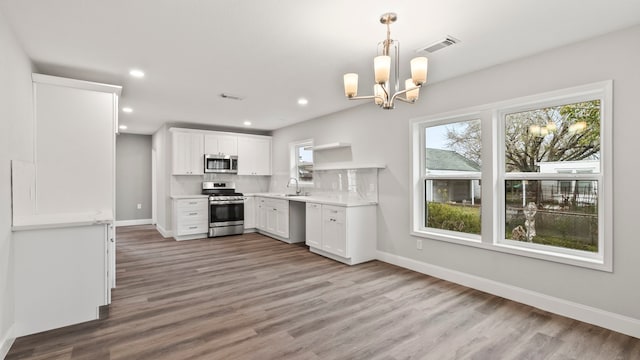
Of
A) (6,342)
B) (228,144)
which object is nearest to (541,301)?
(6,342)

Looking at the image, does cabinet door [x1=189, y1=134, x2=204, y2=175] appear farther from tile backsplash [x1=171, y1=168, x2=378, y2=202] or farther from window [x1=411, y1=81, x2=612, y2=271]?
window [x1=411, y1=81, x2=612, y2=271]

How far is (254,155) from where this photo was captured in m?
7.46

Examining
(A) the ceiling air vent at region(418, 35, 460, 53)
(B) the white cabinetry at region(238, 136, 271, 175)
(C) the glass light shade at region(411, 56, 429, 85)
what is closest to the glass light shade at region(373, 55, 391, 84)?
(C) the glass light shade at region(411, 56, 429, 85)

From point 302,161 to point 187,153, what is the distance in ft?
7.87

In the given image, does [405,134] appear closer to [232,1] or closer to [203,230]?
[232,1]

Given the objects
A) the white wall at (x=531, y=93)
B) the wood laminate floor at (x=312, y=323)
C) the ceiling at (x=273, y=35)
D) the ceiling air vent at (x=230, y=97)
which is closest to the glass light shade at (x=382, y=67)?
the ceiling at (x=273, y=35)

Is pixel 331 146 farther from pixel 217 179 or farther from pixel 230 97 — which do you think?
pixel 217 179

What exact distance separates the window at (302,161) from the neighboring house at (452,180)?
275 centimetres

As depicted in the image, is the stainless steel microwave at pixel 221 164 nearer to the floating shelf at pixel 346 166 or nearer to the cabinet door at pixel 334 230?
the floating shelf at pixel 346 166

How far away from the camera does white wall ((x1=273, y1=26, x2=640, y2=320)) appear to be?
2.53 meters

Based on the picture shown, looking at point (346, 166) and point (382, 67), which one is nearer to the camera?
point (382, 67)

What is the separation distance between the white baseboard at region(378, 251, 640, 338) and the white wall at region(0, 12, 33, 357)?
399 cm

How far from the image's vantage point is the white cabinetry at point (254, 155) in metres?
7.29

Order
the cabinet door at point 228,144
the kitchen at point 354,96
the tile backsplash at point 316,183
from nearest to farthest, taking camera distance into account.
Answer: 1. the kitchen at point 354,96
2. the tile backsplash at point 316,183
3. the cabinet door at point 228,144
